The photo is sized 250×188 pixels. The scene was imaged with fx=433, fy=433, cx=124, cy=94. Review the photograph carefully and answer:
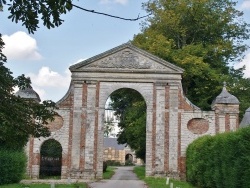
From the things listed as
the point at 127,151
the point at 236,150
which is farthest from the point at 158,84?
the point at 127,151

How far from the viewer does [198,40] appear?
115 ft

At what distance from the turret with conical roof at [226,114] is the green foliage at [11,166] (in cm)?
1181

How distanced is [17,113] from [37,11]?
6.48 ft

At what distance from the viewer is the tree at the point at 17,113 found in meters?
6.46

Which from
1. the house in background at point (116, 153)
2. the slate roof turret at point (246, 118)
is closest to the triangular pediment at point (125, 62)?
the slate roof turret at point (246, 118)

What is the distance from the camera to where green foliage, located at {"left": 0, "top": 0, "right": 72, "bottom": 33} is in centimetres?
526

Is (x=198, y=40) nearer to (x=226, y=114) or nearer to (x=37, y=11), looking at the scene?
(x=226, y=114)

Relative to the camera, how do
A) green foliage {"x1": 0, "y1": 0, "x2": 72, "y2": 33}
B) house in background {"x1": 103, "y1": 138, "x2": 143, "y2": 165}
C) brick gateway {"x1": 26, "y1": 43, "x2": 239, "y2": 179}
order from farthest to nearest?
house in background {"x1": 103, "y1": 138, "x2": 143, "y2": 165} < brick gateway {"x1": 26, "y1": 43, "x2": 239, "y2": 179} < green foliage {"x1": 0, "y1": 0, "x2": 72, "y2": 33}

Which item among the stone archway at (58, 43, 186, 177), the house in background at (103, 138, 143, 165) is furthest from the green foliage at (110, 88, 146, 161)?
the house in background at (103, 138, 143, 165)

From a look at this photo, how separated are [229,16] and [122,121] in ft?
46.6

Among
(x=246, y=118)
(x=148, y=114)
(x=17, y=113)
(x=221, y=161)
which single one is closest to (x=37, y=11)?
(x=17, y=113)

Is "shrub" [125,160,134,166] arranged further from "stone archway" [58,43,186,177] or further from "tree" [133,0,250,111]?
"stone archway" [58,43,186,177]

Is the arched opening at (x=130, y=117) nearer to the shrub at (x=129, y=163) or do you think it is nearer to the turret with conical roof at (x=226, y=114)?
the turret with conical roof at (x=226, y=114)

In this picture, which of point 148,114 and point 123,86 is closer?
point 148,114
